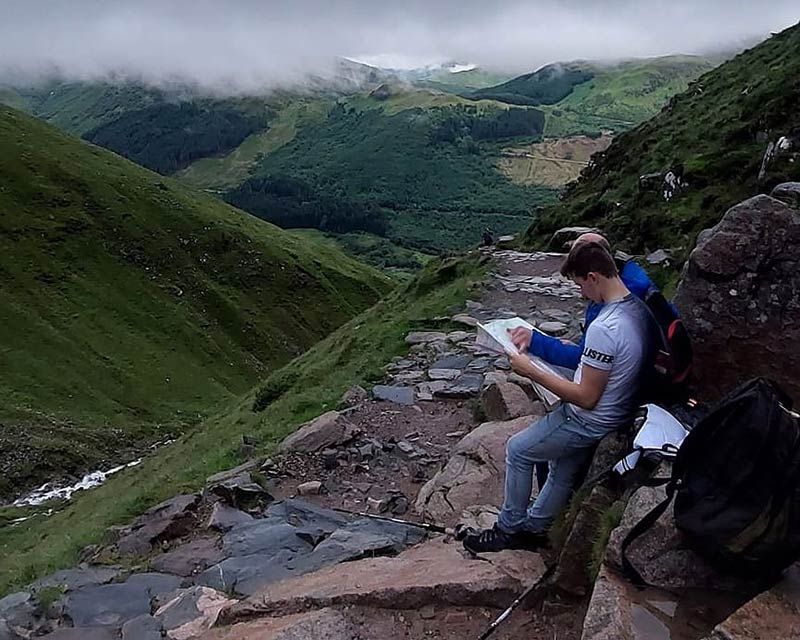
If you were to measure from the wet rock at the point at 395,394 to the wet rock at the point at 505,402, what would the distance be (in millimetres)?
2253

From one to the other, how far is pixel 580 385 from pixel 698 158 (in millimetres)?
23725

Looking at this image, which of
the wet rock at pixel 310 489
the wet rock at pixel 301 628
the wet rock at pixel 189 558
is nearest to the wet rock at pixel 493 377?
the wet rock at pixel 310 489

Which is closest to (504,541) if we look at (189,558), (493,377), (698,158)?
(189,558)

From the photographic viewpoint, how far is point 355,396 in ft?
51.2

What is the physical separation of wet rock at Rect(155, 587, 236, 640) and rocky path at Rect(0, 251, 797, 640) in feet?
0.07

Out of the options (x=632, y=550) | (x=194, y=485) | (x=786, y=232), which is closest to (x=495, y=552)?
(x=632, y=550)

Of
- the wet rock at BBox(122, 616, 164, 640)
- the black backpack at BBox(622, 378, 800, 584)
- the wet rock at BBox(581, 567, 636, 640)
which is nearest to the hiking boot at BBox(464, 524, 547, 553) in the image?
the wet rock at BBox(581, 567, 636, 640)

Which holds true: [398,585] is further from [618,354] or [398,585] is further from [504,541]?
[618,354]

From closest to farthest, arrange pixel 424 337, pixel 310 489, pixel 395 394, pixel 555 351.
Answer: pixel 555 351 < pixel 310 489 < pixel 395 394 < pixel 424 337

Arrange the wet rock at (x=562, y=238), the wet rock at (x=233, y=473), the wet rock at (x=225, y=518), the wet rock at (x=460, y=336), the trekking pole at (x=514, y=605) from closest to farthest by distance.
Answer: the trekking pole at (x=514, y=605)
the wet rock at (x=225, y=518)
the wet rock at (x=233, y=473)
the wet rock at (x=460, y=336)
the wet rock at (x=562, y=238)

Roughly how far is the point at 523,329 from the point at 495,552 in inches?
82.1

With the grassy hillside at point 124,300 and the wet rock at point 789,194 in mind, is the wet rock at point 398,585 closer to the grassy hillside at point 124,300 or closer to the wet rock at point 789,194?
the wet rock at point 789,194

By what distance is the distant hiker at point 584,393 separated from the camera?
650 cm

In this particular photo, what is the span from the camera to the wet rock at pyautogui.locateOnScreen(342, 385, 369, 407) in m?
15.3
